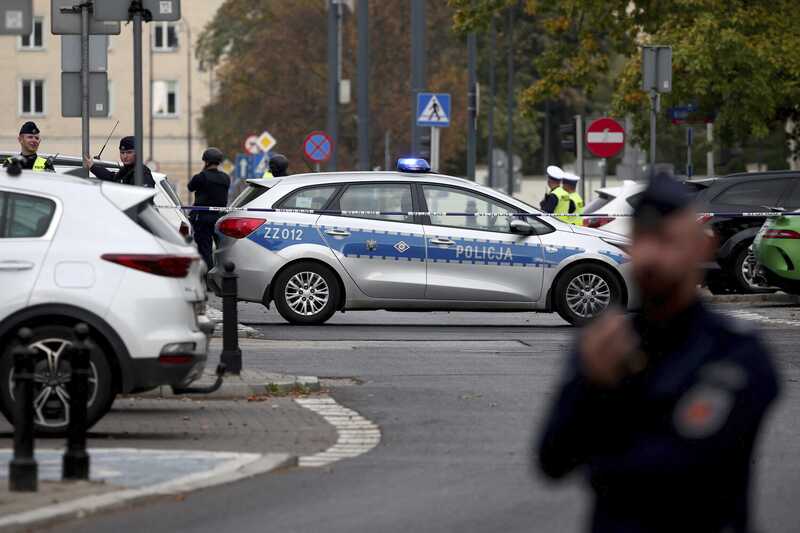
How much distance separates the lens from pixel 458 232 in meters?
18.6

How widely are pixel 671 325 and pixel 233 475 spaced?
559 centimetres

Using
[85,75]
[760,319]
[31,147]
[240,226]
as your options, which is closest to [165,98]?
[760,319]

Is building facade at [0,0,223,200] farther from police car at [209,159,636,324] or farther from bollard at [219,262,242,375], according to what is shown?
bollard at [219,262,242,375]

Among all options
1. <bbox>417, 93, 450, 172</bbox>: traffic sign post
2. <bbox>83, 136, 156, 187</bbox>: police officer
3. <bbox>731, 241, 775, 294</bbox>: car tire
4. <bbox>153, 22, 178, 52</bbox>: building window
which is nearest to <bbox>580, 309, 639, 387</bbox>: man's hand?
<bbox>83, 136, 156, 187</bbox>: police officer

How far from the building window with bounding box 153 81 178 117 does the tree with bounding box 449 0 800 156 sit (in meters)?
69.2

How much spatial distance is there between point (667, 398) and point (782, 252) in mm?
17907

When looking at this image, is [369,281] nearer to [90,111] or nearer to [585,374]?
[90,111]

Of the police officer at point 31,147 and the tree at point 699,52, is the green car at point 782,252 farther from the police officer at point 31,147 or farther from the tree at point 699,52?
the tree at point 699,52

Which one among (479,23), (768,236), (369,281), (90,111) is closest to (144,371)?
(90,111)

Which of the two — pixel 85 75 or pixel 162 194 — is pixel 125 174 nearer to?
pixel 162 194

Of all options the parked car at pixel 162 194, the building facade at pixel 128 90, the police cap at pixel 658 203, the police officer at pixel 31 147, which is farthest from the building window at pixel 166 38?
the police cap at pixel 658 203

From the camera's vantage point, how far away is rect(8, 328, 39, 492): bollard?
8.19 m

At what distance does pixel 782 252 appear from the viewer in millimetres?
21047

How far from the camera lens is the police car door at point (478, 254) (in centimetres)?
1861
